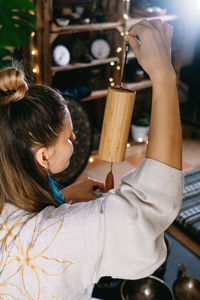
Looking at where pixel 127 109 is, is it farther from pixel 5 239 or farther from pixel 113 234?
pixel 5 239

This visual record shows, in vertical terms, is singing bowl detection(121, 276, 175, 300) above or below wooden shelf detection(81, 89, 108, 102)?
below

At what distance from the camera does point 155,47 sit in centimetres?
74

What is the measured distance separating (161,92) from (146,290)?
1490mm

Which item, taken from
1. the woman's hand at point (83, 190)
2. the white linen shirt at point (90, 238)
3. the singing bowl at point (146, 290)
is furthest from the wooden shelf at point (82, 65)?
the white linen shirt at point (90, 238)

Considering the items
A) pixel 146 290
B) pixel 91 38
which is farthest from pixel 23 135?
pixel 91 38

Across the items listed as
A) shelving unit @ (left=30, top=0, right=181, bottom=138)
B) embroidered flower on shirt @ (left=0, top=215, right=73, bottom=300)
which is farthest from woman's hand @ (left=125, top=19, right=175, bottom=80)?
shelving unit @ (left=30, top=0, right=181, bottom=138)

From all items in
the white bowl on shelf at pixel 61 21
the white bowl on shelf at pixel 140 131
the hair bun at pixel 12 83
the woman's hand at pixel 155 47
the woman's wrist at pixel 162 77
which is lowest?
the white bowl on shelf at pixel 140 131

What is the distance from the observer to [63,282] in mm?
865

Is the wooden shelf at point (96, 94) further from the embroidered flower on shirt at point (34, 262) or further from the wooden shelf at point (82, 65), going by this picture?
the embroidered flower on shirt at point (34, 262)

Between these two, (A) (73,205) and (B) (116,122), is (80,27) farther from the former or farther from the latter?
(A) (73,205)

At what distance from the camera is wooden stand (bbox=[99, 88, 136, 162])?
0.89m

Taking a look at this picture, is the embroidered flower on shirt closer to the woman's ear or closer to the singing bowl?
the woman's ear

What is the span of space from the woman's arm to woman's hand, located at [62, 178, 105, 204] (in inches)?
46.0

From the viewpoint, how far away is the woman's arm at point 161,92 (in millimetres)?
Result: 737
